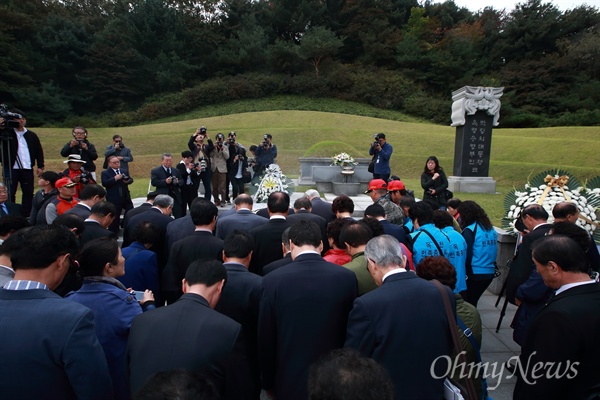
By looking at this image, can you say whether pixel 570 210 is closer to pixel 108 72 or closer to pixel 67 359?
pixel 67 359

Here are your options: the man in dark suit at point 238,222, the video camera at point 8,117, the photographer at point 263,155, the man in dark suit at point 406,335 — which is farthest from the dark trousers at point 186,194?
the man in dark suit at point 406,335

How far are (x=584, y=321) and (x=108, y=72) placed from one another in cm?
4138

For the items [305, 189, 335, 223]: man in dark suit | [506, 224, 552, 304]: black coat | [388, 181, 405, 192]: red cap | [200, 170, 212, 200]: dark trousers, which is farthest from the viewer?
[200, 170, 212, 200]: dark trousers

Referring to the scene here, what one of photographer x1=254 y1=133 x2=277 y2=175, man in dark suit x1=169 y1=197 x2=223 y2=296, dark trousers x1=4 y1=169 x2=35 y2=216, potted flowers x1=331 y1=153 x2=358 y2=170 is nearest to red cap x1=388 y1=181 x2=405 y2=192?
man in dark suit x1=169 y1=197 x2=223 y2=296

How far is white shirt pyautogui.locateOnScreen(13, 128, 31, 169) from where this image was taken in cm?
644

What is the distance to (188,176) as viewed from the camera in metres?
7.56

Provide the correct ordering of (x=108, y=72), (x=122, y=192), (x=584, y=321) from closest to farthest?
1. (x=584, y=321)
2. (x=122, y=192)
3. (x=108, y=72)

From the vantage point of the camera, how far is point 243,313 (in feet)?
8.13

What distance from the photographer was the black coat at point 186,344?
1.65 metres

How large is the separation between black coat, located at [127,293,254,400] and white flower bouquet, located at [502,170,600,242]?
4.42 m

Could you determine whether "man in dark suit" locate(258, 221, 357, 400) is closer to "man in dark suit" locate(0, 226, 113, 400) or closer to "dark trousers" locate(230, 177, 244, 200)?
"man in dark suit" locate(0, 226, 113, 400)

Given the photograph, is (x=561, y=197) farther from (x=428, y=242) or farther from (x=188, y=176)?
(x=188, y=176)

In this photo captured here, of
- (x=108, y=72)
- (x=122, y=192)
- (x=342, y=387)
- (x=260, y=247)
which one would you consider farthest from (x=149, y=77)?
(x=342, y=387)

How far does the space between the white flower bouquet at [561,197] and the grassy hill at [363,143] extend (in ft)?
15.4
